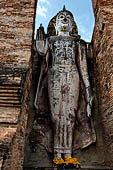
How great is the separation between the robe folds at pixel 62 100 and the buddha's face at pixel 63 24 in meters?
0.52

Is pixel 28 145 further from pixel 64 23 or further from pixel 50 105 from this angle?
pixel 64 23

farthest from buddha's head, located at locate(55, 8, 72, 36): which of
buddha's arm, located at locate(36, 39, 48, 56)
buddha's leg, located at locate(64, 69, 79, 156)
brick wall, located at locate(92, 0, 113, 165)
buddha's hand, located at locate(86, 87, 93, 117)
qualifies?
buddha's hand, located at locate(86, 87, 93, 117)

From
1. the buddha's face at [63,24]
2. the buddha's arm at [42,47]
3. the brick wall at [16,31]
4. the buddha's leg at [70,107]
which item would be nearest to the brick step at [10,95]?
the brick wall at [16,31]

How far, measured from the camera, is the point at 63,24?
6.14 metres

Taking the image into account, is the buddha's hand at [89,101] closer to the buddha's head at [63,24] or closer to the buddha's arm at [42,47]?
the buddha's arm at [42,47]

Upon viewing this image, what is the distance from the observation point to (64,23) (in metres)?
6.17

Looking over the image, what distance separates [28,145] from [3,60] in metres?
2.52

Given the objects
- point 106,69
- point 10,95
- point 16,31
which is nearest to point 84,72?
point 106,69

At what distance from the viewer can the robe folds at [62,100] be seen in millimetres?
4679

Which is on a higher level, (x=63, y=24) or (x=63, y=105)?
(x=63, y=24)

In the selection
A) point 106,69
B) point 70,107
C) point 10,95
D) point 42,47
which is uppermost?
point 42,47

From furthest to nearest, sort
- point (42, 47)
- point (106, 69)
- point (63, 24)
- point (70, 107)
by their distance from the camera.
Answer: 1. point (63, 24)
2. point (42, 47)
3. point (106, 69)
4. point (70, 107)

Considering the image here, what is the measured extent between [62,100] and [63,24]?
9.84 feet

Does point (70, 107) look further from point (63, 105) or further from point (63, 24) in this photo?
point (63, 24)
